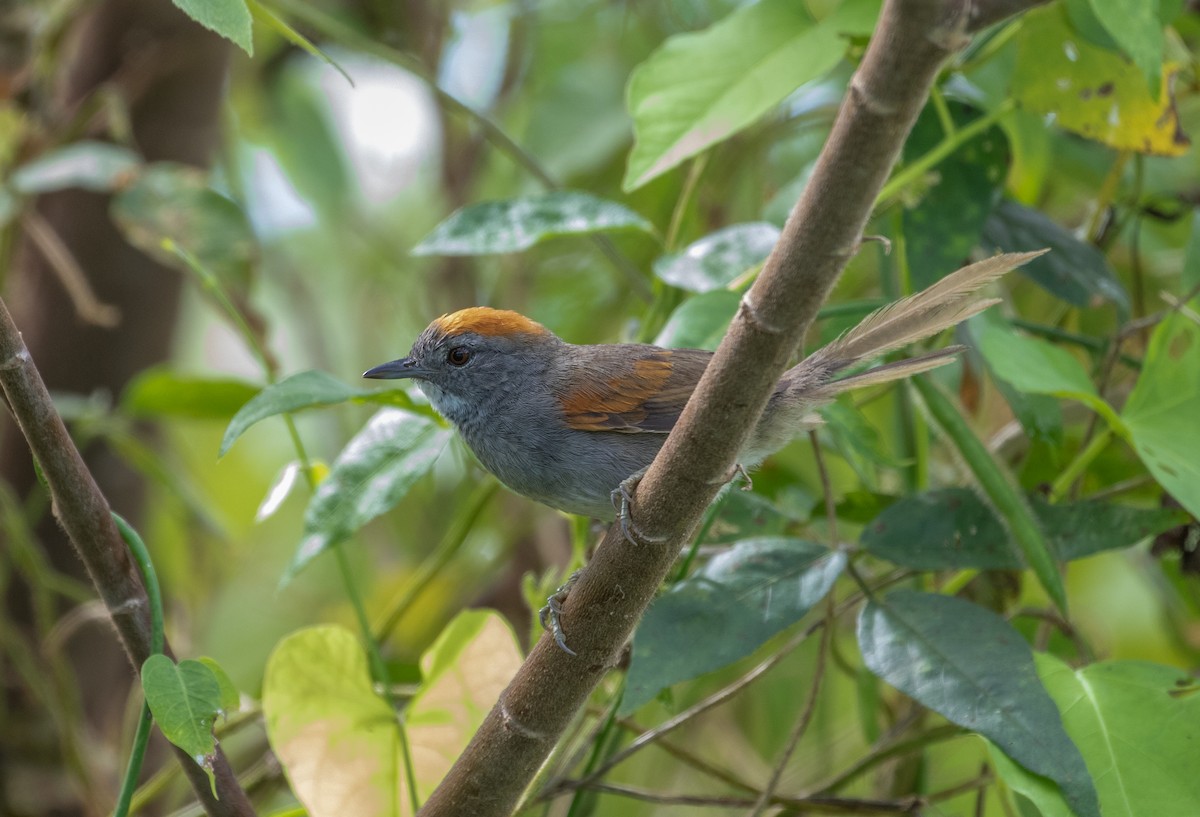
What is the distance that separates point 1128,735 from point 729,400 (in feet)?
3.40

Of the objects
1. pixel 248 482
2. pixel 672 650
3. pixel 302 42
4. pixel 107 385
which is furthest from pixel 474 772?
pixel 248 482

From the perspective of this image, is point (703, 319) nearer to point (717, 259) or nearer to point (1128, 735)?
point (717, 259)

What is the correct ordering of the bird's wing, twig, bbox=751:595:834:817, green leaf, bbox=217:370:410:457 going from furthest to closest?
the bird's wing, twig, bbox=751:595:834:817, green leaf, bbox=217:370:410:457

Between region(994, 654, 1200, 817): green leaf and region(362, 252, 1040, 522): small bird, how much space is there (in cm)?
62

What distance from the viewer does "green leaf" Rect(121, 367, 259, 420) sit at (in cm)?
277

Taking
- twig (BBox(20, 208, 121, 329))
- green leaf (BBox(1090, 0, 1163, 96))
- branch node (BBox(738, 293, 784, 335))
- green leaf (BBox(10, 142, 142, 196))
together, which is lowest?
branch node (BBox(738, 293, 784, 335))

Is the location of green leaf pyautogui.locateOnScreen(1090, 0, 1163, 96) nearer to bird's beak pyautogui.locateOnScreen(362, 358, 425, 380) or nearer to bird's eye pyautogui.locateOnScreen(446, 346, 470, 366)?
bird's eye pyautogui.locateOnScreen(446, 346, 470, 366)

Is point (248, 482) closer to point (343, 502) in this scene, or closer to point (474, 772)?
point (343, 502)

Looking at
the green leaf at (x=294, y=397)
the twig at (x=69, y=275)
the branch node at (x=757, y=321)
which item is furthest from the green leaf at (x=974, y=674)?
the twig at (x=69, y=275)

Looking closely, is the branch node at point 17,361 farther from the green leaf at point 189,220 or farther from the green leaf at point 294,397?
the green leaf at point 189,220

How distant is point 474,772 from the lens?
179 cm

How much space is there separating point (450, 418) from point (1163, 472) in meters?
1.61

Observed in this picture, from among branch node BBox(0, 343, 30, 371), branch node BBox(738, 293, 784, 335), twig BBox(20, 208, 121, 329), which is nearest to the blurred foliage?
twig BBox(20, 208, 121, 329)

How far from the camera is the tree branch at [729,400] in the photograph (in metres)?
1.15
